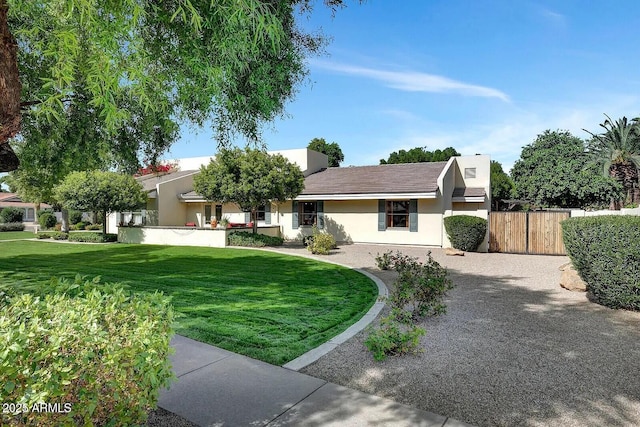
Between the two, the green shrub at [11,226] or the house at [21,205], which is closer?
the green shrub at [11,226]

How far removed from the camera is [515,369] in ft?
14.5

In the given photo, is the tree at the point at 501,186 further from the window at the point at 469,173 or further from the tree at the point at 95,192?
the tree at the point at 95,192

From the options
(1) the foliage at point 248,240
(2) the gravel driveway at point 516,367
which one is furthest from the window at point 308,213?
(2) the gravel driveway at point 516,367

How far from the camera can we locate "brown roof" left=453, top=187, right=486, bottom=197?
68.8ft

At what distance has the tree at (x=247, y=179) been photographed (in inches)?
721

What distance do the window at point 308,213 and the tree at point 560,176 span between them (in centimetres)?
2661

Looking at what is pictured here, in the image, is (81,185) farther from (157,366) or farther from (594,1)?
(594,1)

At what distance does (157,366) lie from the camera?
2.66m

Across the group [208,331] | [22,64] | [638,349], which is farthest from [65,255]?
[638,349]

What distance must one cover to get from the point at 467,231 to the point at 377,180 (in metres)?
6.71

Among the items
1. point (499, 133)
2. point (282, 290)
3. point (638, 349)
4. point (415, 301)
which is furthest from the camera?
point (499, 133)

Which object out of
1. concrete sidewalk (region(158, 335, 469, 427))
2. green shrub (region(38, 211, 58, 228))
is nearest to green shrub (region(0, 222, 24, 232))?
green shrub (region(38, 211, 58, 228))

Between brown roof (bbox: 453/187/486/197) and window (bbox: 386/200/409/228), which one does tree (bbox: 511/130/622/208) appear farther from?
window (bbox: 386/200/409/228)

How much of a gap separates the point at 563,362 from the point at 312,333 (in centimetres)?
355
